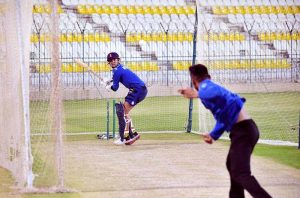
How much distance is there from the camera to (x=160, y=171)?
42.9ft

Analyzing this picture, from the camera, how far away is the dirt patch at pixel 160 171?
11211mm

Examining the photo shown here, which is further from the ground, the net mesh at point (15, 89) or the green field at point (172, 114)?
the net mesh at point (15, 89)

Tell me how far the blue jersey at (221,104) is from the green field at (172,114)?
5869 mm

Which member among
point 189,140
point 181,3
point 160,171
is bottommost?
point 189,140

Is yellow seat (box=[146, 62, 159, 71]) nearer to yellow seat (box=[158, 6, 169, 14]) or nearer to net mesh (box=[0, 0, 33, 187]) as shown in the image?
yellow seat (box=[158, 6, 169, 14])

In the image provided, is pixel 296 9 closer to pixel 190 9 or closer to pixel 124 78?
pixel 190 9

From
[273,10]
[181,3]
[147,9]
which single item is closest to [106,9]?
[147,9]

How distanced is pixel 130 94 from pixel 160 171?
4498mm

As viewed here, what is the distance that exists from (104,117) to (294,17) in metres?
16.6

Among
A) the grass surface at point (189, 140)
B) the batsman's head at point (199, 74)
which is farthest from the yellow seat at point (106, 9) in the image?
the batsman's head at point (199, 74)

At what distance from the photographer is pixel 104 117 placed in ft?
77.9

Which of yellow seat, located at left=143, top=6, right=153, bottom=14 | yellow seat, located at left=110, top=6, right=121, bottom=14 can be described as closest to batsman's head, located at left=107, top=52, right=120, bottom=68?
yellow seat, located at left=110, top=6, right=121, bottom=14

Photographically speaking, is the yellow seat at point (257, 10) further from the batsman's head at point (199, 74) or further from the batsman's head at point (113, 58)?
the batsman's head at point (199, 74)

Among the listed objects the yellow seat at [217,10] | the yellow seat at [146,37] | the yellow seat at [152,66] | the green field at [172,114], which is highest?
the yellow seat at [217,10]
